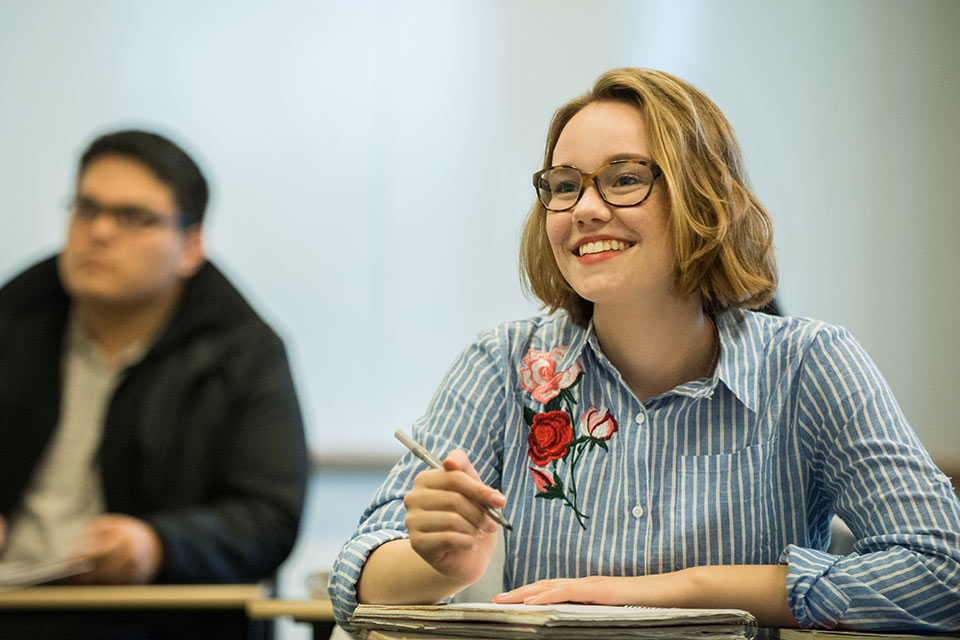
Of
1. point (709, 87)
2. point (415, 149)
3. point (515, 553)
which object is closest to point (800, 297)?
point (709, 87)

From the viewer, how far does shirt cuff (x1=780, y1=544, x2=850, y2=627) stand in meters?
1.06

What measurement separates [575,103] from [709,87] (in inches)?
80.8

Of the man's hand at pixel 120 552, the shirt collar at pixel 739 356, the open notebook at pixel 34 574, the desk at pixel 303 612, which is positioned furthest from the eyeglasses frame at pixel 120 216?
the shirt collar at pixel 739 356

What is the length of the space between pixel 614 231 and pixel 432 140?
82.9 inches

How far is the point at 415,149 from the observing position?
10.9 feet

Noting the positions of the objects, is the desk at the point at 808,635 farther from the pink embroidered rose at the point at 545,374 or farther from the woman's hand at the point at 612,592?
the pink embroidered rose at the point at 545,374

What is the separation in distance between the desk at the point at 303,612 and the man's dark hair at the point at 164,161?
124cm

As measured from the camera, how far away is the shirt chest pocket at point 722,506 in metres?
1.23

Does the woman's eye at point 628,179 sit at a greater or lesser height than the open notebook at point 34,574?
greater

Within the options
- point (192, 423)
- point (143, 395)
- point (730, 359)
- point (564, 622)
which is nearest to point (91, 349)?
point (143, 395)

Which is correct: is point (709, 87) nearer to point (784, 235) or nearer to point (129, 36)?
point (784, 235)

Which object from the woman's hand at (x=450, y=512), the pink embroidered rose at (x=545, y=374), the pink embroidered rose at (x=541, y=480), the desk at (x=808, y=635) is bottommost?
the desk at (x=808, y=635)

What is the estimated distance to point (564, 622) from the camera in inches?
32.6

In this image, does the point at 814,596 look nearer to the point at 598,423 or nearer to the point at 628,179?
the point at 598,423
